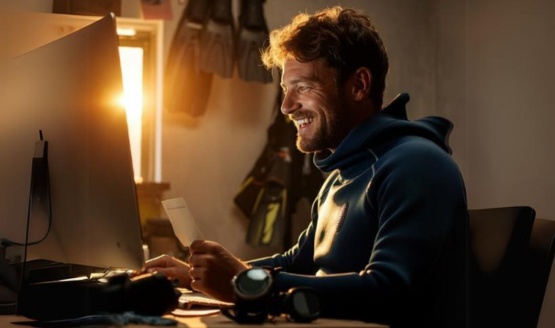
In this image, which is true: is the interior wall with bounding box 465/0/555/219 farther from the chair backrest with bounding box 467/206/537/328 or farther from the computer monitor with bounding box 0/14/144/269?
the computer monitor with bounding box 0/14/144/269

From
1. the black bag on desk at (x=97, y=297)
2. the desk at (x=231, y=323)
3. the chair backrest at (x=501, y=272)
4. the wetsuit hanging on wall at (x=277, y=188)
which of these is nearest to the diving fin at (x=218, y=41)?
the wetsuit hanging on wall at (x=277, y=188)

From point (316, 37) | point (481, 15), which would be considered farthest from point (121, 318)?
point (481, 15)

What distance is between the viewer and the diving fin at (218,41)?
3.92 metres

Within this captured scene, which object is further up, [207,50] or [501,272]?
[207,50]

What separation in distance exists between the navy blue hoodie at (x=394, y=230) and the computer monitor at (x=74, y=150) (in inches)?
11.3

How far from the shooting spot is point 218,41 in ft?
12.9

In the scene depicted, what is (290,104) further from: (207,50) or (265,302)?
(207,50)

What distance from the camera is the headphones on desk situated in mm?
1129

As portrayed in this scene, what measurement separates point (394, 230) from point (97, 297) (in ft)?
1.64

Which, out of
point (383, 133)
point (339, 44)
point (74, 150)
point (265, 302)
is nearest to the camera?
point (265, 302)

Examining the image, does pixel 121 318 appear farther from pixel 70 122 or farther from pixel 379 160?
pixel 379 160

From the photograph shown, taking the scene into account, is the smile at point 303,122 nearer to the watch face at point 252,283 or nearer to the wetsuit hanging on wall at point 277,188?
the watch face at point 252,283

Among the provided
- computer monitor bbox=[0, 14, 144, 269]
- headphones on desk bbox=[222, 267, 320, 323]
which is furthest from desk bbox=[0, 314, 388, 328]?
computer monitor bbox=[0, 14, 144, 269]

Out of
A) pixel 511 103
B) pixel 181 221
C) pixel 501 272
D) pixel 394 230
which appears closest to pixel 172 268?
pixel 181 221
